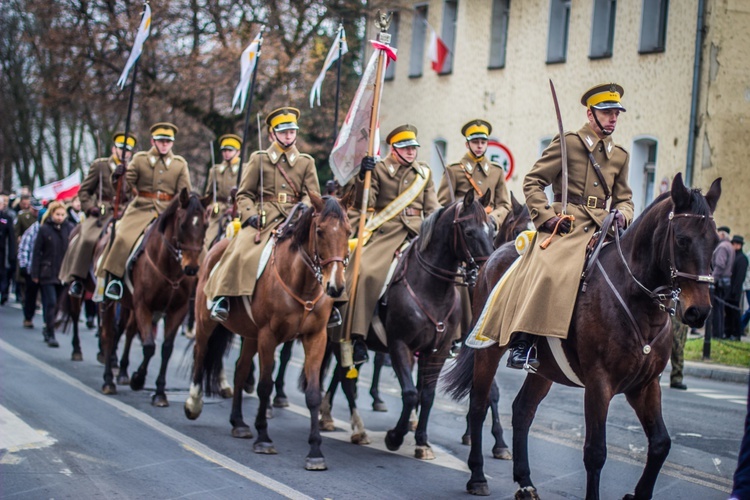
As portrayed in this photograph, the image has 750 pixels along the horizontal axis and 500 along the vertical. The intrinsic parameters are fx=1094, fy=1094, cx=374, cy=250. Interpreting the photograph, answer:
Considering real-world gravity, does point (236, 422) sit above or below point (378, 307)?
below

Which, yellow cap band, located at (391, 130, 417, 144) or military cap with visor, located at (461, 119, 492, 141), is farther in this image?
military cap with visor, located at (461, 119, 492, 141)

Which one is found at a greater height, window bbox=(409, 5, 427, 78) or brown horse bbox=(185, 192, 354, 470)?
window bbox=(409, 5, 427, 78)

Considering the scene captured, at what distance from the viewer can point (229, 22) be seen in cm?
3123

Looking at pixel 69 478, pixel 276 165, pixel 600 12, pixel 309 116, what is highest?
pixel 600 12

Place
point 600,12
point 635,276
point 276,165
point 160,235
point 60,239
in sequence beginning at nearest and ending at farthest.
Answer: point 635,276
point 276,165
point 160,235
point 60,239
point 600,12

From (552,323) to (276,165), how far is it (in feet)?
15.2

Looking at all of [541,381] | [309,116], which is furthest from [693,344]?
[309,116]

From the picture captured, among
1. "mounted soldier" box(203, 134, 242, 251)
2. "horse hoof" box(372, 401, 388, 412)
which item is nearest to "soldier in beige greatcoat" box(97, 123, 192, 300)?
"mounted soldier" box(203, 134, 242, 251)

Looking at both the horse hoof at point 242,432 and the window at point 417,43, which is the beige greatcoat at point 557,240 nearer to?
the horse hoof at point 242,432

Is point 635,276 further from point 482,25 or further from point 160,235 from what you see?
point 482,25

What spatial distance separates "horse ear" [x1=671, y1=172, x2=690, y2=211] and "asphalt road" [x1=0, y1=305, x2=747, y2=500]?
8.39 feet

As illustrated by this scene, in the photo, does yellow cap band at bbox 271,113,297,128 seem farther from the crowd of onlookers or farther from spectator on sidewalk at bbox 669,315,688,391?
spectator on sidewalk at bbox 669,315,688,391

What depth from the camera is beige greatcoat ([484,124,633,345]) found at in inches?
291

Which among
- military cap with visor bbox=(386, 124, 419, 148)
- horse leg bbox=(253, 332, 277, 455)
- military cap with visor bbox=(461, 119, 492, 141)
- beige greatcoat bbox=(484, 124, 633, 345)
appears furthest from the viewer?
military cap with visor bbox=(461, 119, 492, 141)
